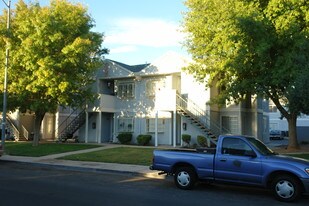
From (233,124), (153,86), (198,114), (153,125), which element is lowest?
(153,125)

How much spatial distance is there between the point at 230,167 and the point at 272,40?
12.8 metres

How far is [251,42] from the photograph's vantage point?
21.9 m

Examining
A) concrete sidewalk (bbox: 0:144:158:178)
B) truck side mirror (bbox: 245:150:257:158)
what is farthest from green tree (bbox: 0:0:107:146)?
truck side mirror (bbox: 245:150:257:158)

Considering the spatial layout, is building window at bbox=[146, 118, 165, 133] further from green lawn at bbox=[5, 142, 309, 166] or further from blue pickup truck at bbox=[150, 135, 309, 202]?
blue pickup truck at bbox=[150, 135, 309, 202]

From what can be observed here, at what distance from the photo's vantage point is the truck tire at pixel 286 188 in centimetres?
987

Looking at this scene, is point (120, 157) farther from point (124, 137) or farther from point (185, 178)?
point (124, 137)

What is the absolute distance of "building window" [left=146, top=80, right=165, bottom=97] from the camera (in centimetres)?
3118

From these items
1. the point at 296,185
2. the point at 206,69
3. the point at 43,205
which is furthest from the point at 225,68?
the point at 43,205

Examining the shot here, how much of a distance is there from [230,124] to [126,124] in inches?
349

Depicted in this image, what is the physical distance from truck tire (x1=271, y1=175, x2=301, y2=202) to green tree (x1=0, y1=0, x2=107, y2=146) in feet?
59.2

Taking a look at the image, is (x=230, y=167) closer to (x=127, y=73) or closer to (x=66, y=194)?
(x=66, y=194)

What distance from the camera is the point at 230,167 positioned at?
10.9 metres

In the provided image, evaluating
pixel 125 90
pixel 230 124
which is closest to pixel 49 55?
pixel 125 90

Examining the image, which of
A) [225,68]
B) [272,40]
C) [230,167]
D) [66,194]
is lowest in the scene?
[66,194]
